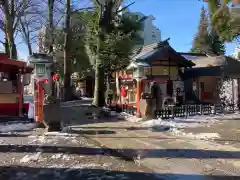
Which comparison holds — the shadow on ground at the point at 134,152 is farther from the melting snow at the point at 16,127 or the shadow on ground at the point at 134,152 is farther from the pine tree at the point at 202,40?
the pine tree at the point at 202,40

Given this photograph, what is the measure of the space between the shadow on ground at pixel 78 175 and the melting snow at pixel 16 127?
217 inches

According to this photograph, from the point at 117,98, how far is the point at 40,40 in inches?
812

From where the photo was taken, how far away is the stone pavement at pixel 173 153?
6172 mm

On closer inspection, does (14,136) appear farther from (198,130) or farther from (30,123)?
(198,130)

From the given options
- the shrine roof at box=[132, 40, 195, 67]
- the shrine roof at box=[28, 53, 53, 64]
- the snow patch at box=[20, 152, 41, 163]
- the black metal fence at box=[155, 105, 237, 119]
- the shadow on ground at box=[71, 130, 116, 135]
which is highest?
the shrine roof at box=[132, 40, 195, 67]

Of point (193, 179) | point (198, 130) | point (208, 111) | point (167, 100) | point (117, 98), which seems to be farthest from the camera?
point (117, 98)

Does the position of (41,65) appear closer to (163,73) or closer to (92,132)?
(92,132)

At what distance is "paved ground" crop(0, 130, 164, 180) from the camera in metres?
5.97

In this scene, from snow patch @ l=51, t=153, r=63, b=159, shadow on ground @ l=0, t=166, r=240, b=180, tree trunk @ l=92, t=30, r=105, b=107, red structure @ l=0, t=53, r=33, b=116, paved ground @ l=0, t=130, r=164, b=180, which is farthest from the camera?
tree trunk @ l=92, t=30, r=105, b=107

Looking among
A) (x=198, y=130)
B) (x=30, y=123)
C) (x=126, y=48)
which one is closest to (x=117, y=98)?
(x=126, y=48)

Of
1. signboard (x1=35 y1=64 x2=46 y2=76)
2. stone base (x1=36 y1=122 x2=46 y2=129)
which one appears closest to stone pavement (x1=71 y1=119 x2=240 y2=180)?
stone base (x1=36 y1=122 x2=46 y2=129)

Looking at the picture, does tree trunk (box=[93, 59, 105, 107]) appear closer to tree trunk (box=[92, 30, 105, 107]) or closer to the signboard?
tree trunk (box=[92, 30, 105, 107])

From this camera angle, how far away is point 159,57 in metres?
21.5

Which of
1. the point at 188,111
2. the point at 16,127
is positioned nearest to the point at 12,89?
the point at 16,127
